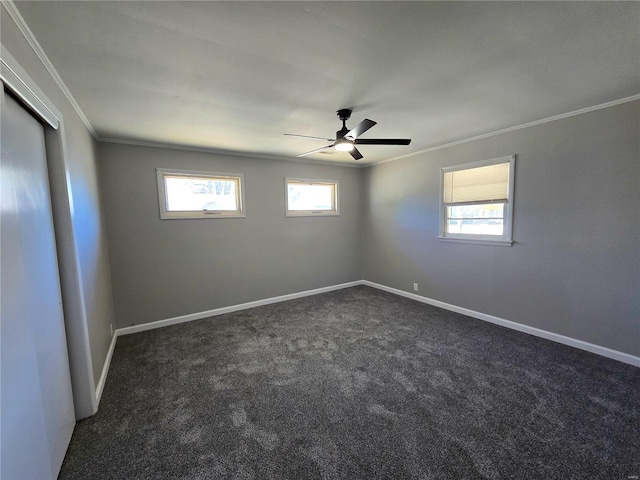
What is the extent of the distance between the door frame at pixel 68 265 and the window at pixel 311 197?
3.05 m

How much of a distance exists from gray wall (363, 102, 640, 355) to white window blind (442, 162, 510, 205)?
0.16 meters

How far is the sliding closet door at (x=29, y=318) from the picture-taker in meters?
1.17

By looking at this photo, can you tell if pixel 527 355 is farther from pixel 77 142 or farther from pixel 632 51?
pixel 77 142

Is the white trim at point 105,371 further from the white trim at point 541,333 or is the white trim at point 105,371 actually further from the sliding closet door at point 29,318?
the white trim at point 541,333

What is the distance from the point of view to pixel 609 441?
1.72 m

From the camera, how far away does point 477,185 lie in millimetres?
3693

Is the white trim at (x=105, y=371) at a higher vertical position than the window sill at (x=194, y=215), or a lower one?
lower

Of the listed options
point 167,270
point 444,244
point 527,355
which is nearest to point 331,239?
point 444,244

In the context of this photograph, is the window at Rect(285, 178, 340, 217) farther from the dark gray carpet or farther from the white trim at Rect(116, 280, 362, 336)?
the dark gray carpet

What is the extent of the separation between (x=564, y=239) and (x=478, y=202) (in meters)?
1.03

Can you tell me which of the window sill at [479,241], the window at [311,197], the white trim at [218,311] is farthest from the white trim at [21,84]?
the window sill at [479,241]

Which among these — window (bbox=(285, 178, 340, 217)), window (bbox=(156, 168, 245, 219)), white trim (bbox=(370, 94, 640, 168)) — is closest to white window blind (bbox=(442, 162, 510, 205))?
white trim (bbox=(370, 94, 640, 168))

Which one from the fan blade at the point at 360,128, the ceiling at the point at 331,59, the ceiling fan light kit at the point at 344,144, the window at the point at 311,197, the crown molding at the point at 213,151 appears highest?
the ceiling at the point at 331,59

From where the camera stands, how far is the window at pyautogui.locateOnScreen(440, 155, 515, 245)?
339 cm
